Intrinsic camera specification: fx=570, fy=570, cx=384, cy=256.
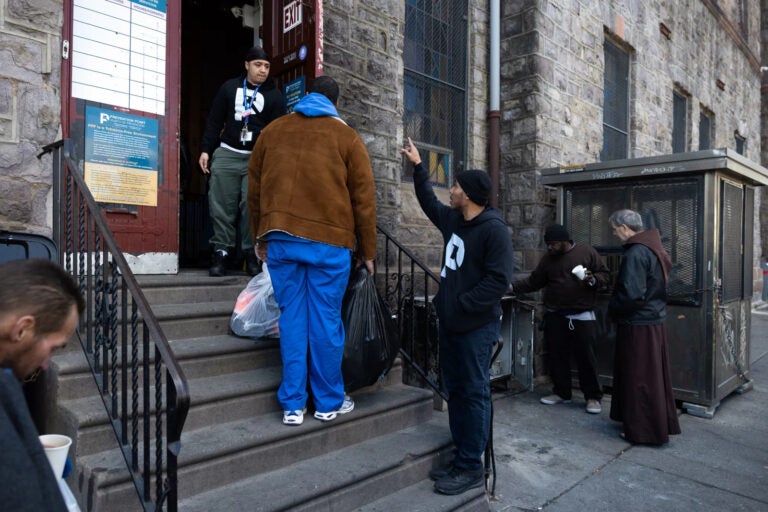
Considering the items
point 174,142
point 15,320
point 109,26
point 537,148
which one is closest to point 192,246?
point 174,142

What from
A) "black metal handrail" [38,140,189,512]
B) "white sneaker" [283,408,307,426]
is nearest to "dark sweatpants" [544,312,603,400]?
"white sneaker" [283,408,307,426]

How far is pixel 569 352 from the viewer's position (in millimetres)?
5320

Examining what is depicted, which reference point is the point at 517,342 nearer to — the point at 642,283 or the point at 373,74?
the point at 642,283

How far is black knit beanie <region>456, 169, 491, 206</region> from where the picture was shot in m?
3.09

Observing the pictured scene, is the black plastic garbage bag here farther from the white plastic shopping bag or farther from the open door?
the open door

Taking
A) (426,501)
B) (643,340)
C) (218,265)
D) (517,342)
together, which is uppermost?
(218,265)

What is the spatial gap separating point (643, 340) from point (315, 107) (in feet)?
9.97

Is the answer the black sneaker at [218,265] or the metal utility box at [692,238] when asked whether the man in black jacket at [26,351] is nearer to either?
the black sneaker at [218,265]

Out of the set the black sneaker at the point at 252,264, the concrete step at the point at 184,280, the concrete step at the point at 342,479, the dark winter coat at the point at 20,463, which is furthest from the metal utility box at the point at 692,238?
the dark winter coat at the point at 20,463

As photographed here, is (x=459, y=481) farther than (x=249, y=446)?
Yes

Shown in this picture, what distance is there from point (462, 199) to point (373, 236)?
0.56m

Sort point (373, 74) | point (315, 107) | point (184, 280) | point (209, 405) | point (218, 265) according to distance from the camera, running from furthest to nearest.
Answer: point (373, 74)
point (218, 265)
point (184, 280)
point (315, 107)
point (209, 405)

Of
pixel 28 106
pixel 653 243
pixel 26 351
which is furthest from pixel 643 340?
pixel 28 106

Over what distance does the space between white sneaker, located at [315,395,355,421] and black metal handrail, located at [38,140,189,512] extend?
0.80 meters
